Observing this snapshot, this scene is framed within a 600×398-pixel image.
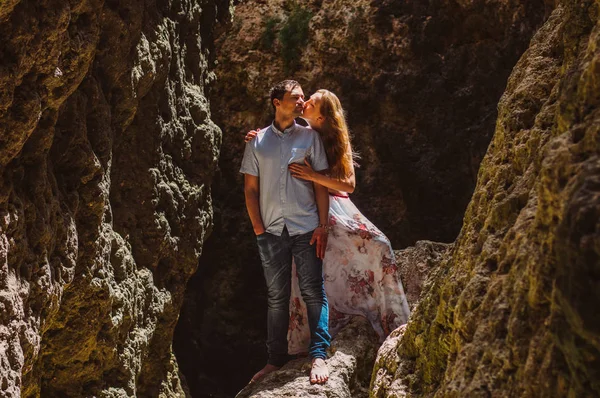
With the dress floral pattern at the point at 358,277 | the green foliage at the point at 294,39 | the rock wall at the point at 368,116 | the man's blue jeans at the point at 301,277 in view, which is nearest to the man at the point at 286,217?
the man's blue jeans at the point at 301,277

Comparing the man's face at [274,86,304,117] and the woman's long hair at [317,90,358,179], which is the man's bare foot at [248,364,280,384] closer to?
the woman's long hair at [317,90,358,179]

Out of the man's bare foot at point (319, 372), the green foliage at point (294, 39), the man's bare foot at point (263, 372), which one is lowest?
the man's bare foot at point (263, 372)

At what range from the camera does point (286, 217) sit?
12.6 feet

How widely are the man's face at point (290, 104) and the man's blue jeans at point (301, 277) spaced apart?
0.67m

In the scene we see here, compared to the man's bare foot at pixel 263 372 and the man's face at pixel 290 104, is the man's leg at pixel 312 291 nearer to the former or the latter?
the man's bare foot at pixel 263 372

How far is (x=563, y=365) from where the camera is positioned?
1370mm

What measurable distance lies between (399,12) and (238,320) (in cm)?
317

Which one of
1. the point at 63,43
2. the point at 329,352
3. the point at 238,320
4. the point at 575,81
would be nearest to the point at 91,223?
the point at 63,43

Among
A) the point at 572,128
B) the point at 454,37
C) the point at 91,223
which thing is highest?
the point at 454,37

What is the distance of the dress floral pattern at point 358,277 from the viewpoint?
→ 4254mm

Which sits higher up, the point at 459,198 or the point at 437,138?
the point at 437,138

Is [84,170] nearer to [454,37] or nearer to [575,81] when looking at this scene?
[575,81]

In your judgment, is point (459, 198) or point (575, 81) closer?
point (575, 81)

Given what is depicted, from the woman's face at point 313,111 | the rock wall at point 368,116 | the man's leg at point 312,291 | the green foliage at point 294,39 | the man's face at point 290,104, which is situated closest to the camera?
the man's leg at point 312,291
